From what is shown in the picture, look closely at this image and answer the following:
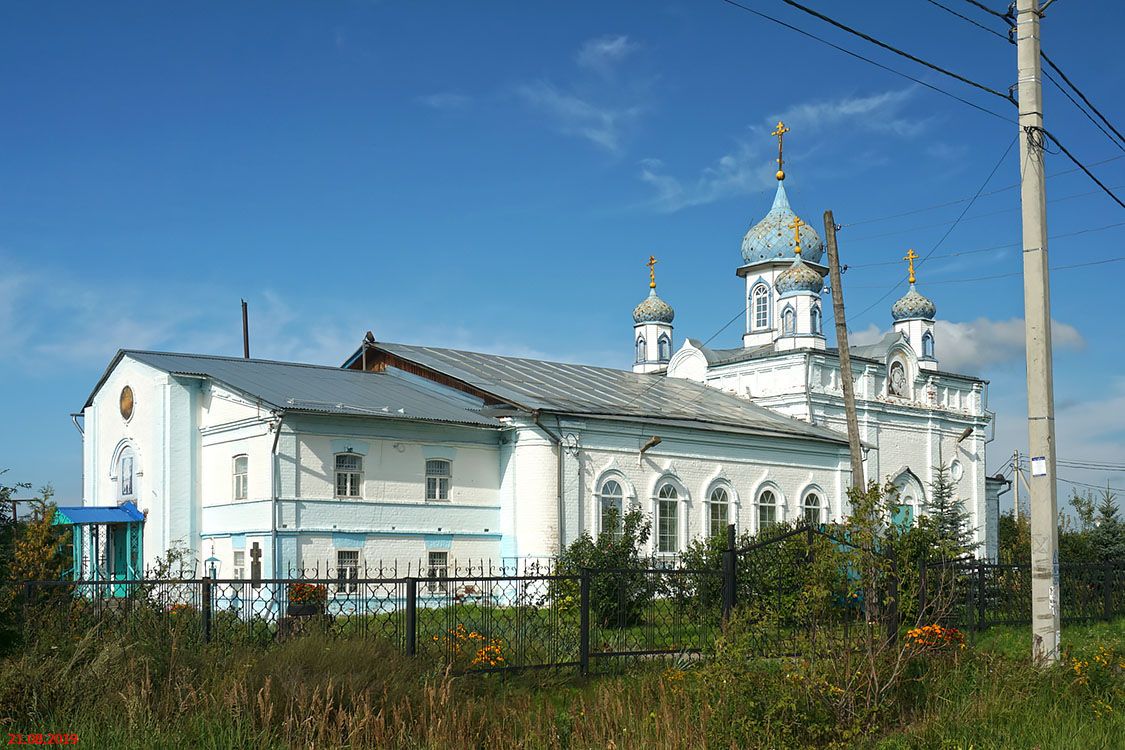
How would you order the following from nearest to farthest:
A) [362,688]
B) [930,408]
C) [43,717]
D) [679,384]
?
[43,717]
[362,688]
[679,384]
[930,408]

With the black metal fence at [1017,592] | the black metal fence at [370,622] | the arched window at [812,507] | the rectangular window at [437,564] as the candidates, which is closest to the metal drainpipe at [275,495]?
the rectangular window at [437,564]

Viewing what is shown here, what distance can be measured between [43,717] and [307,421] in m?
15.4

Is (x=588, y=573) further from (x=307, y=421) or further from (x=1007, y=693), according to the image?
(x=307, y=421)

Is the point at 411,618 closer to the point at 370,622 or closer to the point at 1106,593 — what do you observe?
the point at 370,622

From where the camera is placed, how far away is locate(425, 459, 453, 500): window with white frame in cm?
2645

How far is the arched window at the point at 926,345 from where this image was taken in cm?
4331

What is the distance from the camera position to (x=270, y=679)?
923 cm

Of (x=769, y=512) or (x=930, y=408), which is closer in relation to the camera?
(x=769, y=512)

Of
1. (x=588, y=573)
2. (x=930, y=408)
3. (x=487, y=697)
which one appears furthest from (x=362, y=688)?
(x=930, y=408)

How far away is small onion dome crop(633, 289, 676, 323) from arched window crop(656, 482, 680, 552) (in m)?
16.5

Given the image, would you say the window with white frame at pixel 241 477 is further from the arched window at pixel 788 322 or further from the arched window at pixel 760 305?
the arched window at pixel 760 305

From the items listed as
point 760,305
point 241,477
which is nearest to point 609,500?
point 241,477

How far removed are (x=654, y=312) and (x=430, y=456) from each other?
808 inches

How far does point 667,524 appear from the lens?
29.6 meters
